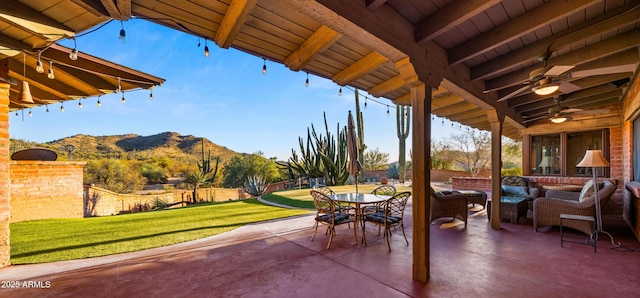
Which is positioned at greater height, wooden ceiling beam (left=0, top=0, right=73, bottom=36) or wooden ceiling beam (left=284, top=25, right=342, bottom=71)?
wooden ceiling beam (left=0, top=0, right=73, bottom=36)

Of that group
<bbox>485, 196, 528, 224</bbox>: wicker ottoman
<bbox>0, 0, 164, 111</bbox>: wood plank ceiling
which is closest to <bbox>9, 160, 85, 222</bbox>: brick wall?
<bbox>0, 0, 164, 111</bbox>: wood plank ceiling

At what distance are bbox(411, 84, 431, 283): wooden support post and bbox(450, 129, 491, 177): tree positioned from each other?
47.8ft

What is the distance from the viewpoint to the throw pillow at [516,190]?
5.85 meters

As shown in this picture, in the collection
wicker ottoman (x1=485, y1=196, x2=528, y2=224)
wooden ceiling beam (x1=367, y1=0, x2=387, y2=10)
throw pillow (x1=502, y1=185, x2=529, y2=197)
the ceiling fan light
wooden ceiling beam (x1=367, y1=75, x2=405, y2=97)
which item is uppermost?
wooden ceiling beam (x1=367, y1=0, x2=387, y2=10)

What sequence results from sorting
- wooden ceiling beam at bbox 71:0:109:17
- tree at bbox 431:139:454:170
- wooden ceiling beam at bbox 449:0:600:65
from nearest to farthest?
wooden ceiling beam at bbox 71:0:109:17
wooden ceiling beam at bbox 449:0:600:65
tree at bbox 431:139:454:170

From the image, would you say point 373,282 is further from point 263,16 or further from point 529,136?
point 529,136

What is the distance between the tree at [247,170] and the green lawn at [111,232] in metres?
11.3

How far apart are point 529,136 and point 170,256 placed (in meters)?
8.96

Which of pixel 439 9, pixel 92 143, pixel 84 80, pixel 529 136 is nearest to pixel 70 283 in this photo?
pixel 84 80

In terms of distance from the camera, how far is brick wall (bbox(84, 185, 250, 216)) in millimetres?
7508

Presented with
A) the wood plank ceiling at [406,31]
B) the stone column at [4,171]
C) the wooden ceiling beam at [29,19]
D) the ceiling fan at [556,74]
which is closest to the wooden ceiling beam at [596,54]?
the wood plank ceiling at [406,31]

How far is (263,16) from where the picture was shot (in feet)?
6.72

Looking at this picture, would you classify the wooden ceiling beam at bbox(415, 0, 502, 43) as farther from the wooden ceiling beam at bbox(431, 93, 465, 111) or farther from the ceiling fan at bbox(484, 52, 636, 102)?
the wooden ceiling beam at bbox(431, 93, 465, 111)

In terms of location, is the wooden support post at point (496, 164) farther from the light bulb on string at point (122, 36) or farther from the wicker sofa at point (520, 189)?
the light bulb on string at point (122, 36)
